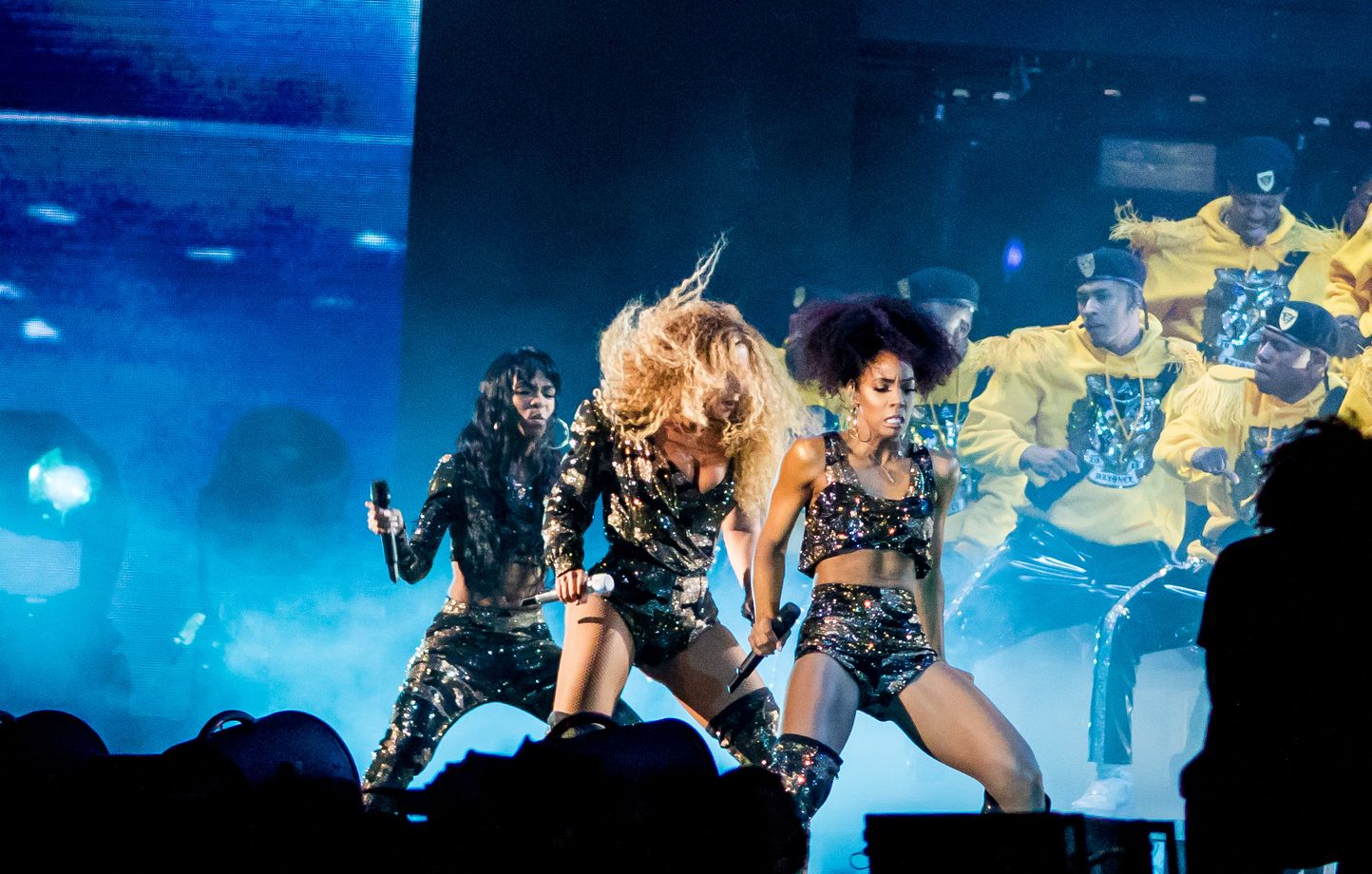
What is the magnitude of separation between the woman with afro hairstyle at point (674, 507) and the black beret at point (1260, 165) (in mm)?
3772

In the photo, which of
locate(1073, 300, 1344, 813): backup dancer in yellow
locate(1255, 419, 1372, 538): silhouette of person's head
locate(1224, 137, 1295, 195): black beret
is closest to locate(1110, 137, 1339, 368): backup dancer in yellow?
locate(1224, 137, 1295, 195): black beret

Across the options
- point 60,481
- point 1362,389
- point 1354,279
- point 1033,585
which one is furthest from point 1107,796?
point 60,481

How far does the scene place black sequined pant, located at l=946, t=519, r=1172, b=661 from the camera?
23.6ft

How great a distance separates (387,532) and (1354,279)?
5.55m

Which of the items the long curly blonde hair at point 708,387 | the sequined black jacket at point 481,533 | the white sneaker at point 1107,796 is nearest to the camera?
the long curly blonde hair at point 708,387

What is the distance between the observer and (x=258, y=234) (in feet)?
23.2

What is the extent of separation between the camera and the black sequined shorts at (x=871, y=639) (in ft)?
13.8

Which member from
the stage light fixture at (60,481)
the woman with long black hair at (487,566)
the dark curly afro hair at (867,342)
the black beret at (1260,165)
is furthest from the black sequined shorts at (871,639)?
the stage light fixture at (60,481)

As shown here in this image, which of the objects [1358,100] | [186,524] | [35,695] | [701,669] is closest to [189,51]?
[186,524]

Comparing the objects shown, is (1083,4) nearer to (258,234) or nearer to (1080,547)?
(1080,547)

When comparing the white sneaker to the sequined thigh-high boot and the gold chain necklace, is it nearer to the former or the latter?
the gold chain necklace

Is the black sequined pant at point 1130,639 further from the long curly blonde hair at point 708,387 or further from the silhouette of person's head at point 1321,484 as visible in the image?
the silhouette of person's head at point 1321,484

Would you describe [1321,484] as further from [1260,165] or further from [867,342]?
[1260,165]

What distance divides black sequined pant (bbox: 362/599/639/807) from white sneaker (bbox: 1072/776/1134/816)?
3184 millimetres
